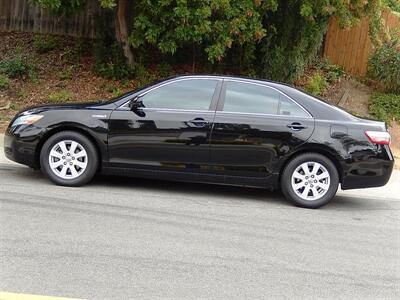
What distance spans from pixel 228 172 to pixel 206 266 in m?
2.39

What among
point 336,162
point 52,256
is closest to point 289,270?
point 52,256

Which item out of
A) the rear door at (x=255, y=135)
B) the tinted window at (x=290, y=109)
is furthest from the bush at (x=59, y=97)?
the tinted window at (x=290, y=109)

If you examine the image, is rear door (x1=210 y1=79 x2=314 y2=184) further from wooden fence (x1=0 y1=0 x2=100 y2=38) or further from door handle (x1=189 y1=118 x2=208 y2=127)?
wooden fence (x1=0 y1=0 x2=100 y2=38)

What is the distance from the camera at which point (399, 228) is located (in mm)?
6766

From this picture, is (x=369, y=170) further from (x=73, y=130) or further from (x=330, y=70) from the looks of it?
(x=330, y=70)

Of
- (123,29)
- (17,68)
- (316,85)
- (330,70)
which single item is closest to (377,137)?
(316,85)

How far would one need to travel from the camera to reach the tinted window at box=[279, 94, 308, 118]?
7.17m

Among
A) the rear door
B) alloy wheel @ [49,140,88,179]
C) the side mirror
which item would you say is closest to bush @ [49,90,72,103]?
alloy wheel @ [49,140,88,179]

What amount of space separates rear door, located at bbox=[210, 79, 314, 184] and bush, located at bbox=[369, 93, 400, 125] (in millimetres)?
6223

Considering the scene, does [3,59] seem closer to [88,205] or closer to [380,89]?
[88,205]

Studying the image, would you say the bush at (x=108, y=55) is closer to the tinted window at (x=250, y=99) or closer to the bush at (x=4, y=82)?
the bush at (x=4, y=82)

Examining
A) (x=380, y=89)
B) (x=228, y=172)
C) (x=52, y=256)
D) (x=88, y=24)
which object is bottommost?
(x=52, y=256)

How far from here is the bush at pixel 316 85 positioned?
13086 millimetres

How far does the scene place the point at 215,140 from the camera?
23.3 feet
